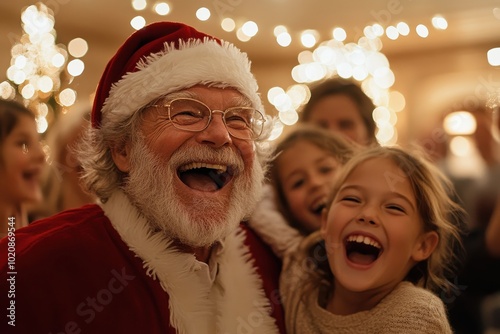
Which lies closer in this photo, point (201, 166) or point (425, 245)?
point (201, 166)

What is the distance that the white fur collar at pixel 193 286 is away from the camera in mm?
1586

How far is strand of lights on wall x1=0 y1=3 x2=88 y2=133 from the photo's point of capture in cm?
382

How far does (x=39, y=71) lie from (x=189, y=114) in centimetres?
277

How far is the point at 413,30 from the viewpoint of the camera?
6805 mm

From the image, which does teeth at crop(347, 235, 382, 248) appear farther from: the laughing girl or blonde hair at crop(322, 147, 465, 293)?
the laughing girl

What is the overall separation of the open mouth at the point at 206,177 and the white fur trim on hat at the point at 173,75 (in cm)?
24

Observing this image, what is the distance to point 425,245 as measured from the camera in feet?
5.90

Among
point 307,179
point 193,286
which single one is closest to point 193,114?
point 193,286

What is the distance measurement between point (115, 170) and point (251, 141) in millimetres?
446

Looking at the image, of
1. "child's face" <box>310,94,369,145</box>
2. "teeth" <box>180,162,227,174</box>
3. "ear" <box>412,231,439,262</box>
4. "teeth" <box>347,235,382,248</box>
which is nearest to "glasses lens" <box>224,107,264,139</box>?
"teeth" <box>180,162,227,174</box>

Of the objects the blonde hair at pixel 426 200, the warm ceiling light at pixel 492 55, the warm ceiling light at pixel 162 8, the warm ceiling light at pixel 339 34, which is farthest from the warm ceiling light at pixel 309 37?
the blonde hair at pixel 426 200

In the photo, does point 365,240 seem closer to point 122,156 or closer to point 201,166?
point 201,166

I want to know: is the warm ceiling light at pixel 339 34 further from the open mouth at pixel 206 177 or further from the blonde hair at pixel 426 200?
the open mouth at pixel 206 177

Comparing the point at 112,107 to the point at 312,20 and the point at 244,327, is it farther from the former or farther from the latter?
the point at 312,20
